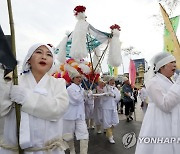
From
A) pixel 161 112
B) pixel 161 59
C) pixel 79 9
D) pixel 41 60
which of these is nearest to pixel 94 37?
pixel 79 9

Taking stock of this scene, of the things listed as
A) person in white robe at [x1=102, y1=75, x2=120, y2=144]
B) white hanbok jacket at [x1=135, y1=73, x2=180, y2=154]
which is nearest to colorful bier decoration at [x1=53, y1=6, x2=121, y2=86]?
person in white robe at [x1=102, y1=75, x2=120, y2=144]

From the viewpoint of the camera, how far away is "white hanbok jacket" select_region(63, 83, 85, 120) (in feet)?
16.0

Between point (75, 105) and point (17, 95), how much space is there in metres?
3.27

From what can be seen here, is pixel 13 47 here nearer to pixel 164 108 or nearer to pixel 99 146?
pixel 164 108

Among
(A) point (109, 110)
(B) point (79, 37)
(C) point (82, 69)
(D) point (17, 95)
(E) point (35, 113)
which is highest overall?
(B) point (79, 37)

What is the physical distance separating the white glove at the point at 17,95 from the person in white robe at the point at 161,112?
5.12 ft

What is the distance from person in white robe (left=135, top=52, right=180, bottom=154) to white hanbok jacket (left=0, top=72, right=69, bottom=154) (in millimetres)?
1145

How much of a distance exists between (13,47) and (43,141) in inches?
34.9

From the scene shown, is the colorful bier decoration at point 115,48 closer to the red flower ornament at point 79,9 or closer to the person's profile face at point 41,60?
the red flower ornament at point 79,9

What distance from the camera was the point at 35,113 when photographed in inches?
75.8

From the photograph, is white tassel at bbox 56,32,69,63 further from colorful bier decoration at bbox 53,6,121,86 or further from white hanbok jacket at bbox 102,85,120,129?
white hanbok jacket at bbox 102,85,120,129

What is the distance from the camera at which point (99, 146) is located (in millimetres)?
5594

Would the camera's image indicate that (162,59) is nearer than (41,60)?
No

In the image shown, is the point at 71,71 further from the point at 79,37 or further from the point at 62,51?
the point at 79,37
